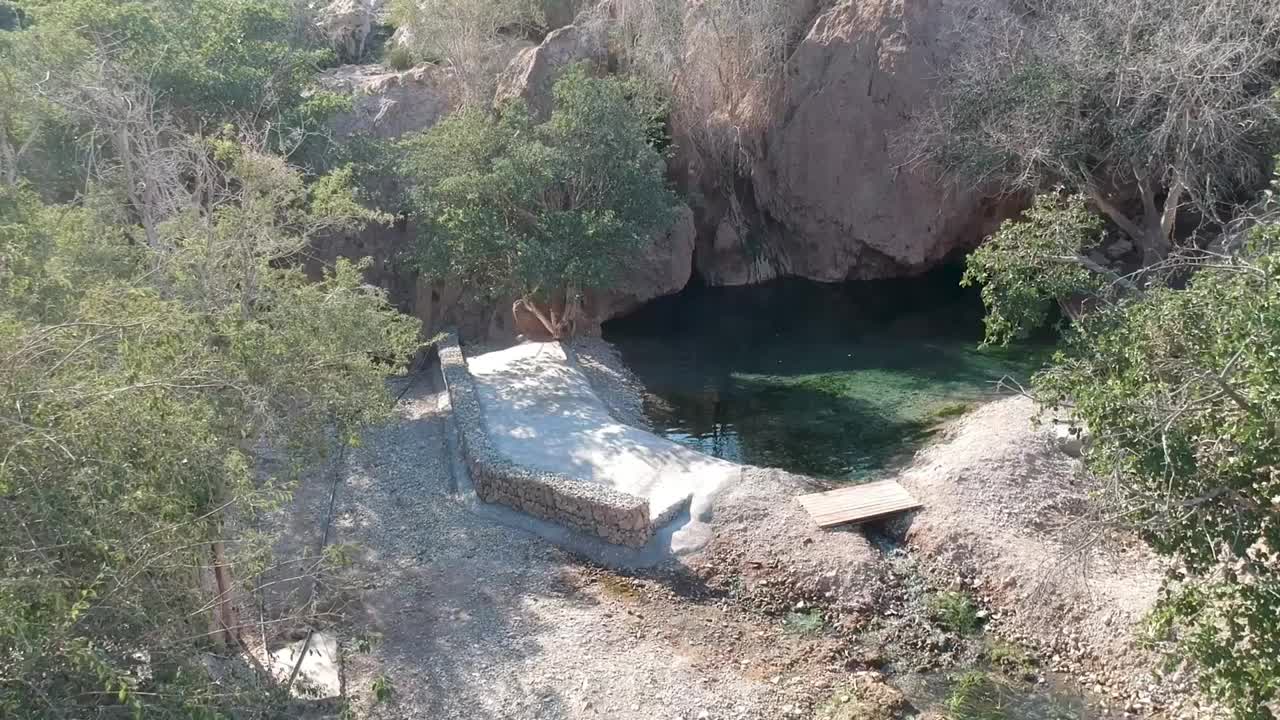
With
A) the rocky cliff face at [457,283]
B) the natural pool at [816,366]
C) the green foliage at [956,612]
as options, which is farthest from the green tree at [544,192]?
the green foliage at [956,612]

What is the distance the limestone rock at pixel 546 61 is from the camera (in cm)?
2362

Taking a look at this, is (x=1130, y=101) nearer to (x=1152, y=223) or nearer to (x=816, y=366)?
(x=1152, y=223)

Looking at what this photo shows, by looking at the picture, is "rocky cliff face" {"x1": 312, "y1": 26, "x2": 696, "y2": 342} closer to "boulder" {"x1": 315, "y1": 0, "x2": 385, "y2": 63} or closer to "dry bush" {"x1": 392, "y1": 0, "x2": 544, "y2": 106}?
"dry bush" {"x1": 392, "y1": 0, "x2": 544, "y2": 106}

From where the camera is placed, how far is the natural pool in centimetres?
A: 1662

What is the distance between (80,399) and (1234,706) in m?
8.42

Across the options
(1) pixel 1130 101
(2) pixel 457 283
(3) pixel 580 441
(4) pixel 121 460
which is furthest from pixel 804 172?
(4) pixel 121 460

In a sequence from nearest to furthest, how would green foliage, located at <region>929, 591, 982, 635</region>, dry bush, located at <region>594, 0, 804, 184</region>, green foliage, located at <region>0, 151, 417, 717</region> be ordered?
green foliage, located at <region>0, 151, 417, 717</region> < green foliage, located at <region>929, 591, 982, 635</region> < dry bush, located at <region>594, 0, 804, 184</region>

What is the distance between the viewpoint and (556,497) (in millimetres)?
13102

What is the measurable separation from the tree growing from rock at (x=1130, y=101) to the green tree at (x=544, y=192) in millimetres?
7213

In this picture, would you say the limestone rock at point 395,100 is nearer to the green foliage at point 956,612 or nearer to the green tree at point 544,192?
the green tree at point 544,192

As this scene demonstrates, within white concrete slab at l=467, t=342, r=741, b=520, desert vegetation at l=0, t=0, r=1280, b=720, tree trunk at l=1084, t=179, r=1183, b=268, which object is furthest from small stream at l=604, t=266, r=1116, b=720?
tree trunk at l=1084, t=179, r=1183, b=268

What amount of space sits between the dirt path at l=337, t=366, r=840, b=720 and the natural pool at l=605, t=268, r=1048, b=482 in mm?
4759

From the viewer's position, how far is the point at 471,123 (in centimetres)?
1898

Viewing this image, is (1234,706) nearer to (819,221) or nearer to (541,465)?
(541,465)
